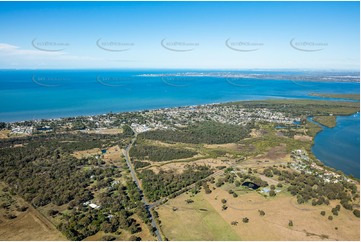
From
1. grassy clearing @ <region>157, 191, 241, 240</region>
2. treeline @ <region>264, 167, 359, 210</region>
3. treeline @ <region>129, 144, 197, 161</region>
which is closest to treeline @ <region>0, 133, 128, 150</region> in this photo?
treeline @ <region>129, 144, 197, 161</region>

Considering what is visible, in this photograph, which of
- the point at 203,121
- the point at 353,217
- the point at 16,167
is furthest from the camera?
the point at 203,121

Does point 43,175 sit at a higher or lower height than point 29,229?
higher

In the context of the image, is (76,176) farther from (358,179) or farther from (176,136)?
(358,179)

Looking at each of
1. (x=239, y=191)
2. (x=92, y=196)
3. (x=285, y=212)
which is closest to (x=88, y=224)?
(x=92, y=196)

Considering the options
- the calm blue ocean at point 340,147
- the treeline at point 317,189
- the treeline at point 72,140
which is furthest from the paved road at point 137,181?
the calm blue ocean at point 340,147

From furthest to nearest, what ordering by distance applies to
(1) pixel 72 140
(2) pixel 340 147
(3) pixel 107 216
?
1. (1) pixel 72 140
2. (2) pixel 340 147
3. (3) pixel 107 216

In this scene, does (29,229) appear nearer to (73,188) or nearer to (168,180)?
(73,188)

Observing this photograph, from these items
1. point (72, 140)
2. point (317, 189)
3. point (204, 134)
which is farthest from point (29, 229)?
point (204, 134)
